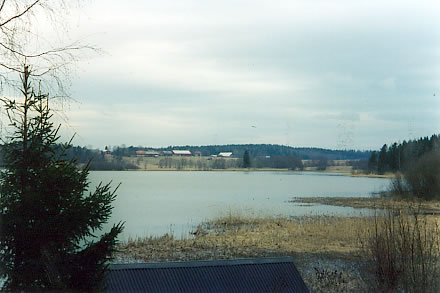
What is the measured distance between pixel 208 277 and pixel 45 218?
112 inches

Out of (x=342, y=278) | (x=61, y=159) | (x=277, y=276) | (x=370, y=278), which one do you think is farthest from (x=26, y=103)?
(x=342, y=278)

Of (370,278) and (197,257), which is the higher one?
(370,278)

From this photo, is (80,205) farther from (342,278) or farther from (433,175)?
(433,175)

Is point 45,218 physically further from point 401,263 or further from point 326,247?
point 326,247

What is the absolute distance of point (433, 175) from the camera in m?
35.8

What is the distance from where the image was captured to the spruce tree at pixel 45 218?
4.59 metres

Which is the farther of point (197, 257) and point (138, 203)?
point (138, 203)

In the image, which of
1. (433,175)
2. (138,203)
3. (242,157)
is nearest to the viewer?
(433,175)

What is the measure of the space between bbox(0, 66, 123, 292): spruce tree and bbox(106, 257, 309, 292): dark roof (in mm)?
1489

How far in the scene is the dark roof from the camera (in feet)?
21.0

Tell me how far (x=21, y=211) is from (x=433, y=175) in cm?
3600

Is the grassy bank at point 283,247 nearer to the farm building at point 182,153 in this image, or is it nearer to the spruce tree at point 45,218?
the spruce tree at point 45,218

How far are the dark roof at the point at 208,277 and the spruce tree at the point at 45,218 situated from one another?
1.49 m

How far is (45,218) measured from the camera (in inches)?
186
